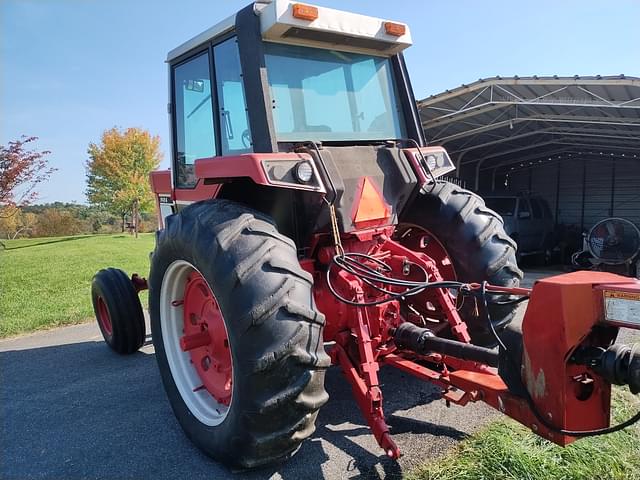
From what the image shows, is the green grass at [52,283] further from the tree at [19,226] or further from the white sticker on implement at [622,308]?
the tree at [19,226]

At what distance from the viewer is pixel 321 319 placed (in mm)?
2508

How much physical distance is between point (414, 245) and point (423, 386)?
1079 millimetres

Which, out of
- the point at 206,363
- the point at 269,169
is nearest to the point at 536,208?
the point at 206,363

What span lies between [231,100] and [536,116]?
8282 millimetres

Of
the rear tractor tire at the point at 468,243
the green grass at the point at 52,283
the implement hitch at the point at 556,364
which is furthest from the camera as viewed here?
the green grass at the point at 52,283

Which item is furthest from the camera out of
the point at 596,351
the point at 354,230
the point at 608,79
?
the point at 608,79

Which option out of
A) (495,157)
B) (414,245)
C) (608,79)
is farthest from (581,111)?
(414,245)

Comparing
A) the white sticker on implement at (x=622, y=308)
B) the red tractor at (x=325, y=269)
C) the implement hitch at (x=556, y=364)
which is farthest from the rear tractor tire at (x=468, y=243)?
the white sticker on implement at (x=622, y=308)

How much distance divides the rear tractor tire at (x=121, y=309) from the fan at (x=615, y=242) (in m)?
8.33

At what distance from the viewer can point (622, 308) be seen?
6.06 feet

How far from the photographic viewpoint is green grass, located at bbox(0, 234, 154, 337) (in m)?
6.84

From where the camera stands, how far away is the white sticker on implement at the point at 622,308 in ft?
5.92

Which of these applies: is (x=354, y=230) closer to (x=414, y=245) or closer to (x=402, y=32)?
(x=414, y=245)

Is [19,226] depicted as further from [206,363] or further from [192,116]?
[206,363]
